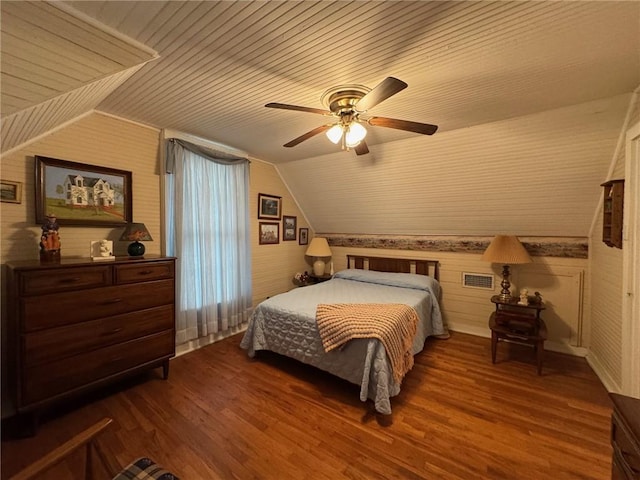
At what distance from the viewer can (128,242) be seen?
2.61 metres

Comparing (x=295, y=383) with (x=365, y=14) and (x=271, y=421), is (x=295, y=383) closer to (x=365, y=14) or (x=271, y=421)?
(x=271, y=421)

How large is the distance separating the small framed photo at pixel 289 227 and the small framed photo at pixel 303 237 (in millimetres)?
170

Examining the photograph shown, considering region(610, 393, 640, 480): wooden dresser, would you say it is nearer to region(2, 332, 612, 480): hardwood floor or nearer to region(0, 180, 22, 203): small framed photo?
region(2, 332, 612, 480): hardwood floor

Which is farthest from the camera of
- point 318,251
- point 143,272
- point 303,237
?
point 303,237

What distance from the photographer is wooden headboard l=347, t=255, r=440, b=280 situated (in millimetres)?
3883

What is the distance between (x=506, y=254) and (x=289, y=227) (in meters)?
3.03

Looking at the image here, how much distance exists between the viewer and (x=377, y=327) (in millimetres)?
2150

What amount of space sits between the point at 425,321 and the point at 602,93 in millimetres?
2482

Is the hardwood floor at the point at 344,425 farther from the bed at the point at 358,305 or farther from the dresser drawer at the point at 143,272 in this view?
the dresser drawer at the point at 143,272

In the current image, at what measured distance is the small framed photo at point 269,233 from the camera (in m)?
3.97

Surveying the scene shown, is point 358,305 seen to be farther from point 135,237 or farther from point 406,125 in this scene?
point 135,237

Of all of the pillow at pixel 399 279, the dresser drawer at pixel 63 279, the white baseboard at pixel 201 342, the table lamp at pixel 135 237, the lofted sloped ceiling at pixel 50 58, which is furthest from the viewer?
the pillow at pixel 399 279

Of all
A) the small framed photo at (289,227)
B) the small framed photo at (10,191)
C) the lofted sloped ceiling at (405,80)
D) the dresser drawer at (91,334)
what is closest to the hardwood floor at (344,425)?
the dresser drawer at (91,334)

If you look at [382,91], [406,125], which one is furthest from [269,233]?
[382,91]
